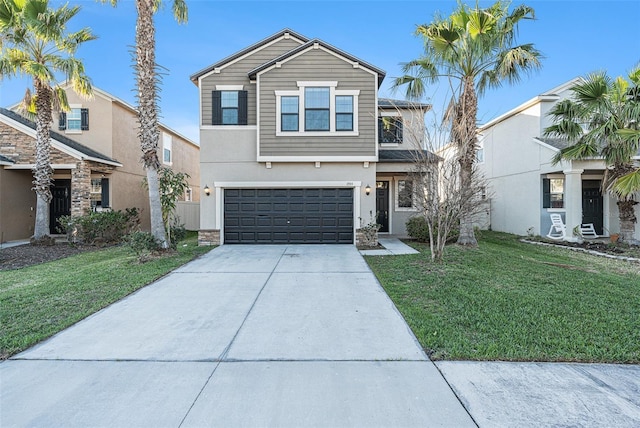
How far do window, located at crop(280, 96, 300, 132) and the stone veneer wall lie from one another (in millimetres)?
Result: 4484

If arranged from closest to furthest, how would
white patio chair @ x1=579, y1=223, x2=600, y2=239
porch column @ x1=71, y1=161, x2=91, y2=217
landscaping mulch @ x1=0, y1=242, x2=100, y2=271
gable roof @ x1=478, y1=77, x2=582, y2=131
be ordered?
landscaping mulch @ x1=0, y1=242, x2=100, y2=271 → porch column @ x1=71, y1=161, x2=91, y2=217 → gable roof @ x1=478, y1=77, x2=582, y2=131 → white patio chair @ x1=579, y1=223, x2=600, y2=239

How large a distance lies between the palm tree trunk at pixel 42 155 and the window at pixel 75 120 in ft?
9.86

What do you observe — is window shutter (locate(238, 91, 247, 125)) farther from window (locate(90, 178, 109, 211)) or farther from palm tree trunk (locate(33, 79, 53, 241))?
window (locate(90, 178, 109, 211))

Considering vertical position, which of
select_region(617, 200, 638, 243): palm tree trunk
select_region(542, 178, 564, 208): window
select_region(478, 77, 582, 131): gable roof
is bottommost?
select_region(617, 200, 638, 243): palm tree trunk

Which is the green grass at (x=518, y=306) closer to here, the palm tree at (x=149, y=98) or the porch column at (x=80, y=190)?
the palm tree at (x=149, y=98)

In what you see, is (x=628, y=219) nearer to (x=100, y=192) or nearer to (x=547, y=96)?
(x=547, y=96)

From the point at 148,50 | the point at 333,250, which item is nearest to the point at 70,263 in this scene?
the point at 148,50

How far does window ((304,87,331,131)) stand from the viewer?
11867mm

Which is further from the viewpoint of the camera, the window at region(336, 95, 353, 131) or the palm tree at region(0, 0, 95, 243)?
the window at region(336, 95, 353, 131)

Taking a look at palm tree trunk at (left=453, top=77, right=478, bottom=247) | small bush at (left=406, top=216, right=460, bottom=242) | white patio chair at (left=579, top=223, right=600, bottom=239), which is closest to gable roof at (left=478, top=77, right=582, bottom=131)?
palm tree trunk at (left=453, top=77, right=478, bottom=247)

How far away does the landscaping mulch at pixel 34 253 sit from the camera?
31.4 feet

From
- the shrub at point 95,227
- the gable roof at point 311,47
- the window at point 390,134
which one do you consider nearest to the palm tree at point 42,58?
the shrub at point 95,227

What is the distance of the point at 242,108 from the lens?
1227cm

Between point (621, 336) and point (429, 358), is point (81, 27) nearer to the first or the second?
point (429, 358)
